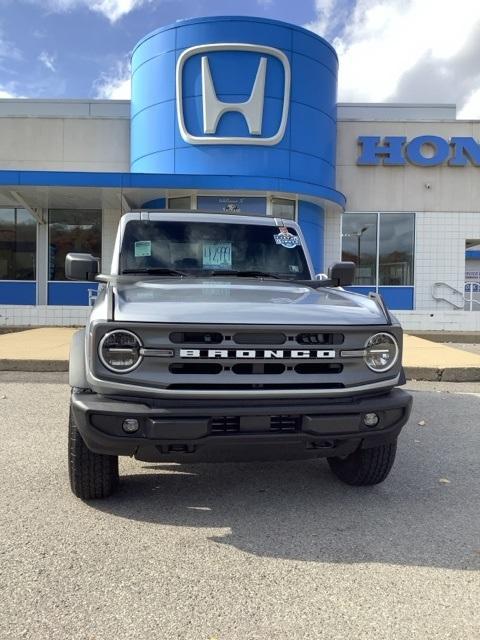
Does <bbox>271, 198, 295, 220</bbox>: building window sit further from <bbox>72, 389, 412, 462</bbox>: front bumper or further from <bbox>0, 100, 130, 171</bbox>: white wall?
<bbox>72, 389, 412, 462</bbox>: front bumper

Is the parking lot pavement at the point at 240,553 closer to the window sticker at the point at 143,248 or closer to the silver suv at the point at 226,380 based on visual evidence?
the silver suv at the point at 226,380

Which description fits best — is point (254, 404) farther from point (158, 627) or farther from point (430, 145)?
point (430, 145)

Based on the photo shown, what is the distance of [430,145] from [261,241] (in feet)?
45.6

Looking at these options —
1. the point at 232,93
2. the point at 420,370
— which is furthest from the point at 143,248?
the point at 232,93

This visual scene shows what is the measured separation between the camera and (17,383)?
7559 mm

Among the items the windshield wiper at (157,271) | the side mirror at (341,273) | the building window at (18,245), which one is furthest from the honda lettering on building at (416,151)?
the windshield wiper at (157,271)

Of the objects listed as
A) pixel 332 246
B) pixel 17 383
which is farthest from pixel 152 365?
pixel 332 246

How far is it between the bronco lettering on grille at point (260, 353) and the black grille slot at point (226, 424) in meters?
0.33

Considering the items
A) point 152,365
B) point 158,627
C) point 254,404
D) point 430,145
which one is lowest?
point 158,627

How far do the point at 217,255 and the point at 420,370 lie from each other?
16.3ft

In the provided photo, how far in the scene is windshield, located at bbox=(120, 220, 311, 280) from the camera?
4.32m

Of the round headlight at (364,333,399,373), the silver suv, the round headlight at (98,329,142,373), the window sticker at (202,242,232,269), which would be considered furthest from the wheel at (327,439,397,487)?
the window sticker at (202,242,232,269)

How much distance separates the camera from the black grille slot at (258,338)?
2.89 m

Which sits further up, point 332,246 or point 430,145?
point 430,145
